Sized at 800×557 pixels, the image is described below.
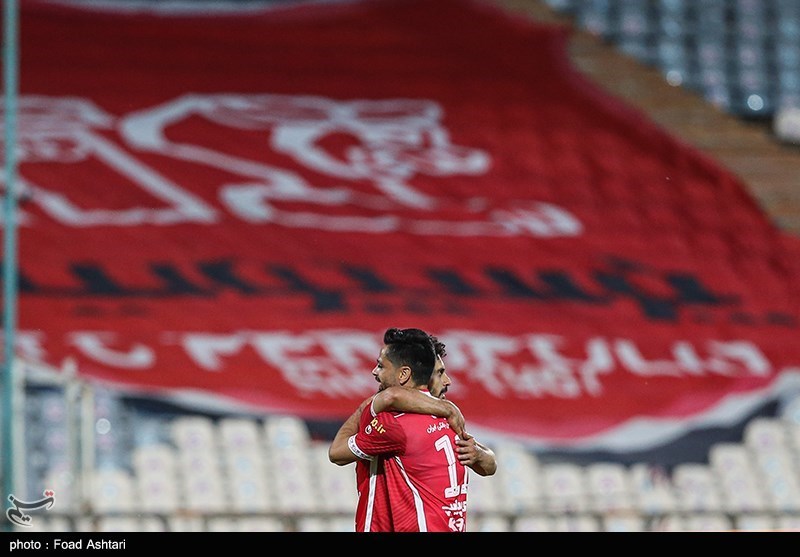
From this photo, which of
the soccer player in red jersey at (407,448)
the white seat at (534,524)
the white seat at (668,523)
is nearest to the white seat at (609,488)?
the white seat at (668,523)

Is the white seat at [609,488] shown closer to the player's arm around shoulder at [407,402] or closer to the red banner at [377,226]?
the red banner at [377,226]

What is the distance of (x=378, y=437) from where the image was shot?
3.79 meters

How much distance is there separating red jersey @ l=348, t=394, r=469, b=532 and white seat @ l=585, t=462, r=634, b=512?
579 cm

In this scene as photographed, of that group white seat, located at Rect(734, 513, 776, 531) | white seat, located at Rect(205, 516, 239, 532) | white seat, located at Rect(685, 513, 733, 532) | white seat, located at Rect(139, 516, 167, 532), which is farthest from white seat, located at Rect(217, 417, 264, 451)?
white seat, located at Rect(734, 513, 776, 531)

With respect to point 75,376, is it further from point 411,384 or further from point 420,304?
point 411,384

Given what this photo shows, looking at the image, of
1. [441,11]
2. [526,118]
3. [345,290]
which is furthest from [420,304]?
[441,11]

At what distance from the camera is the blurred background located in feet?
31.9

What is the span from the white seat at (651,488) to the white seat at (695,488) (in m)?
0.07

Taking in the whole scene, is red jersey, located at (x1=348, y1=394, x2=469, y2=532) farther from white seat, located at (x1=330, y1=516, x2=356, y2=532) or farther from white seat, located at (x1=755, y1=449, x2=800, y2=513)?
white seat, located at (x1=755, y1=449, x2=800, y2=513)

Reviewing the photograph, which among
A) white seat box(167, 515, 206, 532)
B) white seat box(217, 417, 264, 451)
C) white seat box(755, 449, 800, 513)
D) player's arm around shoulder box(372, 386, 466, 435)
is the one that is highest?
white seat box(217, 417, 264, 451)

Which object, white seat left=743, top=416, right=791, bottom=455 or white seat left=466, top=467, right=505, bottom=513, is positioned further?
white seat left=743, top=416, right=791, bottom=455

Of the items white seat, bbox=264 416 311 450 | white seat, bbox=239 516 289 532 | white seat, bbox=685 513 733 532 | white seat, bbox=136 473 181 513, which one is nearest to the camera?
white seat, bbox=239 516 289 532

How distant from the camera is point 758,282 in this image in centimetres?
1149

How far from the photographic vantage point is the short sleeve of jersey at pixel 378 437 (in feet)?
12.4
